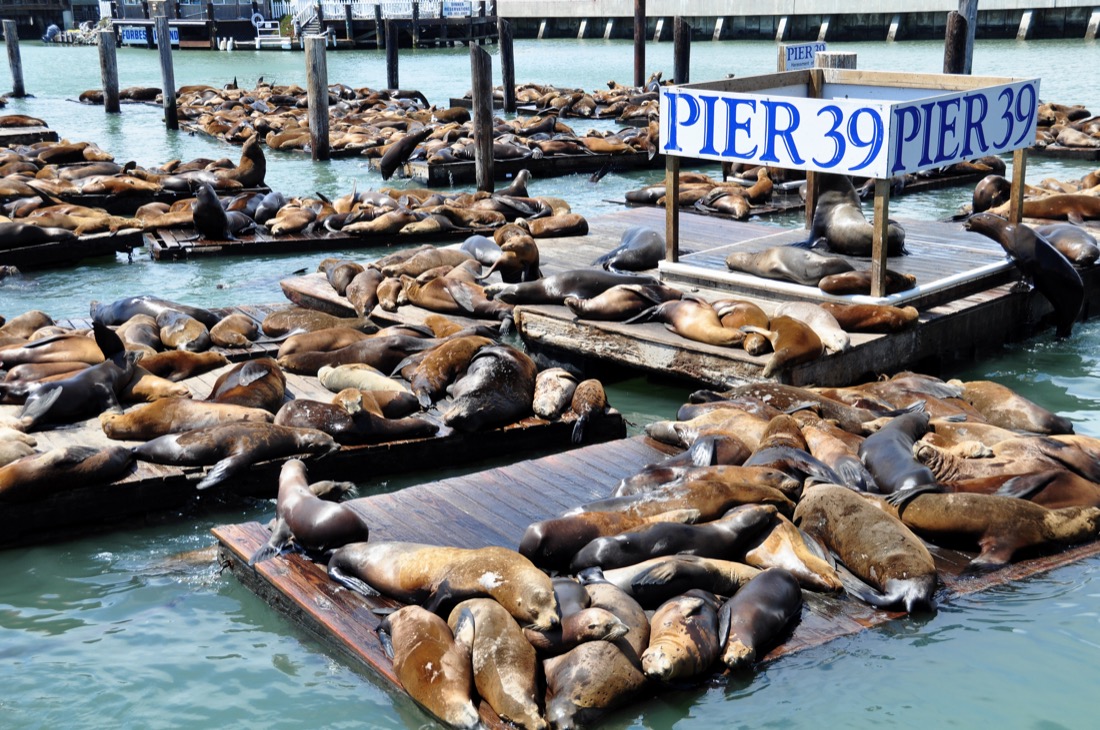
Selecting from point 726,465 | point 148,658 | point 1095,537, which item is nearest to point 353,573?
point 148,658

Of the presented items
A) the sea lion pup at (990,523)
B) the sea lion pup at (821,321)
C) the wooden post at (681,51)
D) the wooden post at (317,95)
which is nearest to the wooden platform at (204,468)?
the sea lion pup at (821,321)

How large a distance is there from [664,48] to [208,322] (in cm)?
4043

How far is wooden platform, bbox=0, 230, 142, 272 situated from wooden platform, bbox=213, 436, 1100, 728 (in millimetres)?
7488

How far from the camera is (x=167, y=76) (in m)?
22.6

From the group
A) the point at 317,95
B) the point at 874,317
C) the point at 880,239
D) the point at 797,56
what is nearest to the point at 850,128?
the point at 880,239

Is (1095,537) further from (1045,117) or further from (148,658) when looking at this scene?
(1045,117)

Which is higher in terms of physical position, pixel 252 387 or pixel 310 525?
pixel 252 387

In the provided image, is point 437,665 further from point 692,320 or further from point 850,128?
point 850,128

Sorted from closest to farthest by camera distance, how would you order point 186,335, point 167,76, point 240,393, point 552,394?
point 240,393, point 552,394, point 186,335, point 167,76

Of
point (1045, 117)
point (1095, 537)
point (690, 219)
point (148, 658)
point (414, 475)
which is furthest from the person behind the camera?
point (1045, 117)

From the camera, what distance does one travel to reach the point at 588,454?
594 centimetres

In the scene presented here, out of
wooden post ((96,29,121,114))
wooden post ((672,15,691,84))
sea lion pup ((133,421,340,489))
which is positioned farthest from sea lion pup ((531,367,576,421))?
wooden post ((96,29,121,114))

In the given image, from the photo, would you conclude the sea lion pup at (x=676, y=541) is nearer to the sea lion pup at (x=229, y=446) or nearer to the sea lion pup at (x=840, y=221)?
the sea lion pup at (x=229, y=446)

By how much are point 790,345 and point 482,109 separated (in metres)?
8.23
